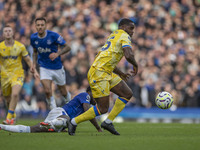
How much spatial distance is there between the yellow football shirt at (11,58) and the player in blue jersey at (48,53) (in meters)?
0.40

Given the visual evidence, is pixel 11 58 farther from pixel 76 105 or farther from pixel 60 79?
pixel 76 105

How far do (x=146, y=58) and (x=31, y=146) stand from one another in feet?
45.2

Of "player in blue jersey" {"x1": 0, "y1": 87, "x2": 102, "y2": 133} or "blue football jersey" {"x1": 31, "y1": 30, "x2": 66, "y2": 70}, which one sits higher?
"blue football jersey" {"x1": 31, "y1": 30, "x2": 66, "y2": 70}

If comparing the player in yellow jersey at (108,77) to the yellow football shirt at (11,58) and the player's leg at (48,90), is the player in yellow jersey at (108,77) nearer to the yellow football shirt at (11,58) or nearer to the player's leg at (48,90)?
the player's leg at (48,90)

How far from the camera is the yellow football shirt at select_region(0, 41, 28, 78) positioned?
40.2 ft

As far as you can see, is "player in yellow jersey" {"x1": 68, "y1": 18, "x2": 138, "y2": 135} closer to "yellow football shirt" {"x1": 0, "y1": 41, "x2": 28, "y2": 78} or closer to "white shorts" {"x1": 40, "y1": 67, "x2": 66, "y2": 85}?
"white shorts" {"x1": 40, "y1": 67, "x2": 66, "y2": 85}

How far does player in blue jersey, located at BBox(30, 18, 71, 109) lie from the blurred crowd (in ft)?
21.9

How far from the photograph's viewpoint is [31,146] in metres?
6.96

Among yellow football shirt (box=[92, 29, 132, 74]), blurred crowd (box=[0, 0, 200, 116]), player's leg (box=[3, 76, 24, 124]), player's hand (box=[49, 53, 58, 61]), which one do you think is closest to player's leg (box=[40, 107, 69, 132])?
yellow football shirt (box=[92, 29, 132, 74])

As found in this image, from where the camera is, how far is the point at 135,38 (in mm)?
21406

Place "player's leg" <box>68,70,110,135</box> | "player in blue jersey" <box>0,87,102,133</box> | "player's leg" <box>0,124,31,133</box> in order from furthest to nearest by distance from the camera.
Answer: "player in blue jersey" <box>0,87,102,133</box>, "player's leg" <box>68,70,110,135</box>, "player's leg" <box>0,124,31,133</box>

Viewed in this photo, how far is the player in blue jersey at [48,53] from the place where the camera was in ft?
39.1

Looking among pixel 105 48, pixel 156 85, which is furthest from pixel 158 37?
pixel 105 48

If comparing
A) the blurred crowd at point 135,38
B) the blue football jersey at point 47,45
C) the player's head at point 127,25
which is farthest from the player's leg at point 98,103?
the blurred crowd at point 135,38
